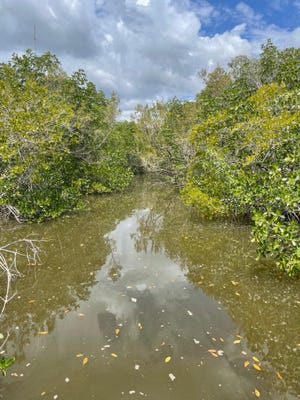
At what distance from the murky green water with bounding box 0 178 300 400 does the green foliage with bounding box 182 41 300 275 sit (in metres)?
A: 1.13

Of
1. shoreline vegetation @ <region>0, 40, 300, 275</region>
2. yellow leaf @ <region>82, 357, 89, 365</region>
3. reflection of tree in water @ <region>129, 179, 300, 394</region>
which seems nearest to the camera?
yellow leaf @ <region>82, 357, 89, 365</region>

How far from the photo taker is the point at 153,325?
479cm

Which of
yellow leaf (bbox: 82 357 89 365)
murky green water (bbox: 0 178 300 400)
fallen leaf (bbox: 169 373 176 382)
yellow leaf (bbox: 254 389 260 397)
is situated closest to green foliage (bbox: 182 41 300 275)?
murky green water (bbox: 0 178 300 400)

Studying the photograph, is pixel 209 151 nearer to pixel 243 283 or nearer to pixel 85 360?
pixel 243 283

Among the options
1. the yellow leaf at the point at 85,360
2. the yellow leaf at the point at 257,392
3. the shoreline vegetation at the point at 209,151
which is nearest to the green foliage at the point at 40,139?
the shoreline vegetation at the point at 209,151

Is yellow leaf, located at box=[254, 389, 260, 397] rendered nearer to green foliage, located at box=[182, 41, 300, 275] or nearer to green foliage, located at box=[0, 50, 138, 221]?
green foliage, located at box=[182, 41, 300, 275]

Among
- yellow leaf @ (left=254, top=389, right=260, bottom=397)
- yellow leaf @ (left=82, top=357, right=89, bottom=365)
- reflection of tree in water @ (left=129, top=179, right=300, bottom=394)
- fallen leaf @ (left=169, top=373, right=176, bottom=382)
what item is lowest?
yellow leaf @ (left=82, top=357, right=89, bottom=365)

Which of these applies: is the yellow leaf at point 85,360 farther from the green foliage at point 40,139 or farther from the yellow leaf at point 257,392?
the green foliage at point 40,139

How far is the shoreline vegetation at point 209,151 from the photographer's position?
641 cm

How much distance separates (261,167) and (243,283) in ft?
14.7

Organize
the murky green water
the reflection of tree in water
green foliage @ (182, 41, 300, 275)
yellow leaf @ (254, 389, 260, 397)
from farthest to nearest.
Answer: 1. green foliage @ (182, 41, 300, 275)
2. the reflection of tree in water
3. the murky green water
4. yellow leaf @ (254, 389, 260, 397)

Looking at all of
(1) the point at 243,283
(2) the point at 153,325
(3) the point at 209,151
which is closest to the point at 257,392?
(2) the point at 153,325

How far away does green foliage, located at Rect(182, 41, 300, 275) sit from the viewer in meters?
5.70

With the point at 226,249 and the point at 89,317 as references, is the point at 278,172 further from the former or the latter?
the point at 89,317
